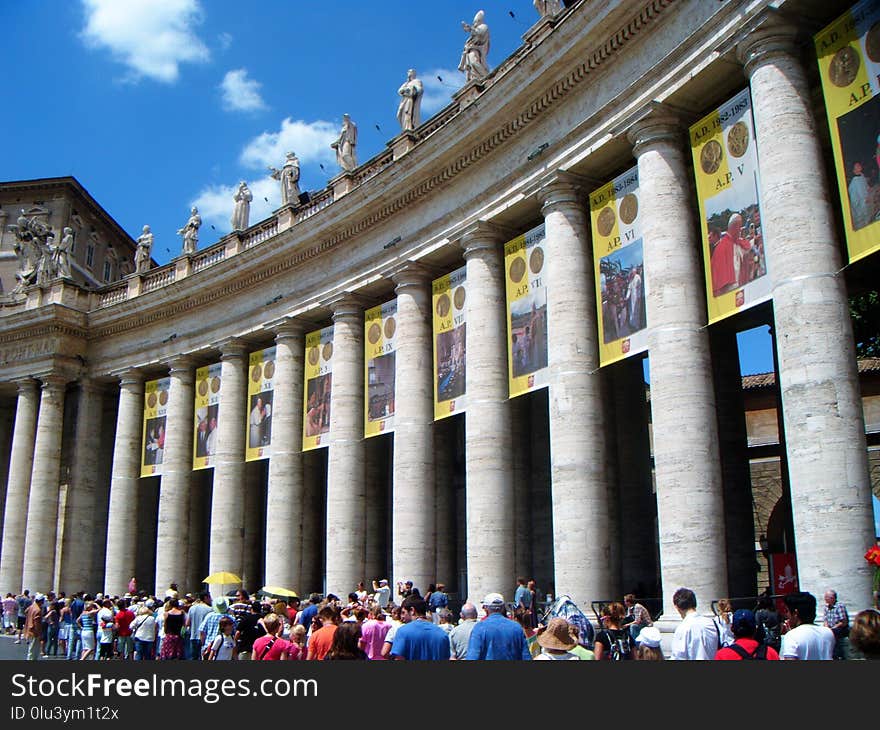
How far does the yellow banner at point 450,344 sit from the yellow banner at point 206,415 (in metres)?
12.2

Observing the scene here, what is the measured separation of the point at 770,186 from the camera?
644 inches

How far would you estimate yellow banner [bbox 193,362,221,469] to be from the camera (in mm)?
35250

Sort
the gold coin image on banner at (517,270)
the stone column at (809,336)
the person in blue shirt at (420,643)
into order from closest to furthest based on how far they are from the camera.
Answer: the person in blue shirt at (420,643) → the stone column at (809,336) → the gold coin image on banner at (517,270)

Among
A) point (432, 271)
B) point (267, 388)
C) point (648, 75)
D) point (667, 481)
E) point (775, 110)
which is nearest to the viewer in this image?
point (775, 110)

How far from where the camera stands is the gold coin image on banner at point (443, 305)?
26562 millimetres

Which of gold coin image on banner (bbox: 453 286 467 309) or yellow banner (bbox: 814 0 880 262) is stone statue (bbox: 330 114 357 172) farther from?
yellow banner (bbox: 814 0 880 262)

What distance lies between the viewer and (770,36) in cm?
1681

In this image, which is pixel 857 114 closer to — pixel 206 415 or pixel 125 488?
pixel 206 415

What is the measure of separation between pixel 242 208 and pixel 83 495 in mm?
14733

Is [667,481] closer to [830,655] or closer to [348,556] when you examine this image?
[830,655]

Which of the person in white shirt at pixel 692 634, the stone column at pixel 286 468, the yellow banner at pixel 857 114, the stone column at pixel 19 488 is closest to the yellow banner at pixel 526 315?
the yellow banner at pixel 857 114

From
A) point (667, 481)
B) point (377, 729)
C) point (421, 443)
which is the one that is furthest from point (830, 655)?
point (421, 443)

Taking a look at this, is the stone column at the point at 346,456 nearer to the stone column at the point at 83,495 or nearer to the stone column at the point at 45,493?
the stone column at the point at 83,495

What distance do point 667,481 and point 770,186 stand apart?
19.6ft
